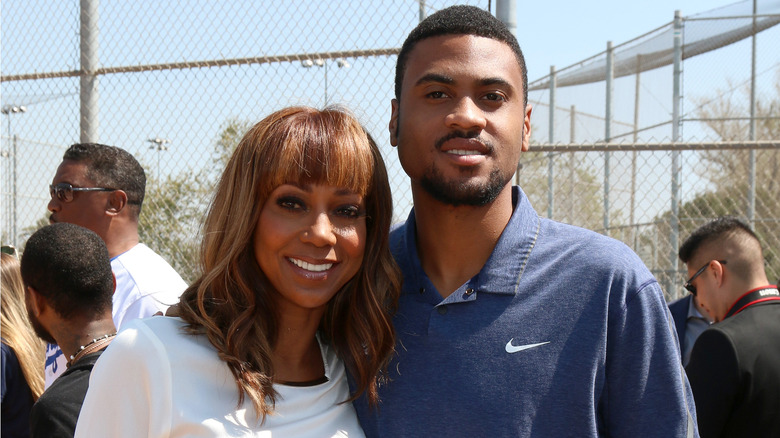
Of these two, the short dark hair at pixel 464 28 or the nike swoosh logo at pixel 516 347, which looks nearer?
the nike swoosh logo at pixel 516 347

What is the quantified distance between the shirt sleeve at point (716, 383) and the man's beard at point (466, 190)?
5.89ft

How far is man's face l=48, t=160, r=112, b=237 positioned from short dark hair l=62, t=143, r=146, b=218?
0.14ft

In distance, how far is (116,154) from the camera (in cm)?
406

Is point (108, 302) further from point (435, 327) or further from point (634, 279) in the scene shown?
point (634, 279)

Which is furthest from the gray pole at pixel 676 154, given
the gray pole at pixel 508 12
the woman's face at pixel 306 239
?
the woman's face at pixel 306 239

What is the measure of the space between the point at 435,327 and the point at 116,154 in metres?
2.61

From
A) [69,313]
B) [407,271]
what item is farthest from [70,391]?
[407,271]

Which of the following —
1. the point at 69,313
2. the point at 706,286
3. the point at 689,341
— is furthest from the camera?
the point at 689,341

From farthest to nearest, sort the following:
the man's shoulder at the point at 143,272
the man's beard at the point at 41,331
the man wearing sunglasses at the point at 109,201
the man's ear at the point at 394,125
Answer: the man wearing sunglasses at the point at 109,201, the man's shoulder at the point at 143,272, the man's beard at the point at 41,331, the man's ear at the point at 394,125

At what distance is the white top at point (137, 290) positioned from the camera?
342 centimetres

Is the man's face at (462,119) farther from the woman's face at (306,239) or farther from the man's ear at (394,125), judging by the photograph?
the woman's face at (306,239)

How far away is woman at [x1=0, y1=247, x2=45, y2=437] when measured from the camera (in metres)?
3.48

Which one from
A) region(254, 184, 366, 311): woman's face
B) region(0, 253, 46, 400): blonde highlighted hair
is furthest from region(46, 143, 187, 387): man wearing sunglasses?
region(254, 184, 366, 311): woman's face

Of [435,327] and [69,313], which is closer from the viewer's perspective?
[435,327]
